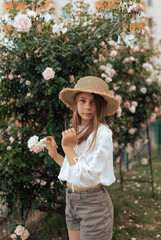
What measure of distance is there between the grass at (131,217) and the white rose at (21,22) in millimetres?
2106

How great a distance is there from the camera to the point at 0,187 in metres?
2.13

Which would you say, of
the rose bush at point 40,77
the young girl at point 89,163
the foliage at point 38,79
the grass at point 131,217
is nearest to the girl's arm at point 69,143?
the young girl at point 89,163

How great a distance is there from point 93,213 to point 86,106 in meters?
0.64

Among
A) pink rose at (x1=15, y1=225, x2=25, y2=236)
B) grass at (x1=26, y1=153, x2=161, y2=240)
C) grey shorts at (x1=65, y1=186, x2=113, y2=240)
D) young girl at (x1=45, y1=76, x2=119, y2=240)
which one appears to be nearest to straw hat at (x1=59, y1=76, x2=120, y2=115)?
young girl at (x1=45, y1=76, x2=119, y2=240)

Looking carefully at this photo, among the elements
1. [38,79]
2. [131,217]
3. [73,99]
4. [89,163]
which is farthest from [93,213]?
[131,217]

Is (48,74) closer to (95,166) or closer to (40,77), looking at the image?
(40,77)

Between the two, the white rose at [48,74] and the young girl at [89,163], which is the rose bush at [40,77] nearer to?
the white rose at [48,74]

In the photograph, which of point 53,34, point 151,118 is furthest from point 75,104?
point 151,118

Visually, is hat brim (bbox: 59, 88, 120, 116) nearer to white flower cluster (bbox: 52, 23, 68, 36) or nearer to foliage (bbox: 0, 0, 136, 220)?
foliage (bbox: 0, 0, 136, 220)

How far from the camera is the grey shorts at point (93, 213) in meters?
1.41

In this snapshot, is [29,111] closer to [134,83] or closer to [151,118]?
[134,83]

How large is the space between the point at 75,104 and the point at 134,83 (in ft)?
6.94

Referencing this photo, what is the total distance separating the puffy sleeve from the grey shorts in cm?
14

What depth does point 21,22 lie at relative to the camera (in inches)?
68.8
